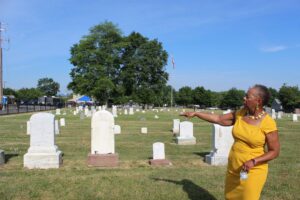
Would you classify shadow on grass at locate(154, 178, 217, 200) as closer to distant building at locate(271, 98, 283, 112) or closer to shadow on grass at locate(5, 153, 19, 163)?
shadow on grass at locate(5, 153, 19, 163)

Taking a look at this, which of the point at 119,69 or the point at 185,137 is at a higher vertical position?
the point at 119,69

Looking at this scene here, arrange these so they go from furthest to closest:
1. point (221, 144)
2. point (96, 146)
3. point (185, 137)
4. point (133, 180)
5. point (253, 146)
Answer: point (185, 137)
point (221, 144)
point (96, 146)
point (133, 180)
point (253, 146)

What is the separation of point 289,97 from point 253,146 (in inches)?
3329

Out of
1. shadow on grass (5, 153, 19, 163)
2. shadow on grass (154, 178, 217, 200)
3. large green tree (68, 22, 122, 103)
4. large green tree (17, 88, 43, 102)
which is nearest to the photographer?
shadow on grass (154, 178, 217, 200)

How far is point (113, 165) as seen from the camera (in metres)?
10.1

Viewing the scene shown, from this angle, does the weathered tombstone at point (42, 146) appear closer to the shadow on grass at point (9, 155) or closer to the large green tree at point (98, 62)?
the shadow on grass at point (9, 155)

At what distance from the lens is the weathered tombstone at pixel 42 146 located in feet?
32.7

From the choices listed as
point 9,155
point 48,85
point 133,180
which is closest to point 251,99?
point 133,180

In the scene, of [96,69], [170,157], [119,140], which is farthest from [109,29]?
[170,157]

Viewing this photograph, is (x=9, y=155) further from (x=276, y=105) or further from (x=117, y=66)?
(x=276, y=105)

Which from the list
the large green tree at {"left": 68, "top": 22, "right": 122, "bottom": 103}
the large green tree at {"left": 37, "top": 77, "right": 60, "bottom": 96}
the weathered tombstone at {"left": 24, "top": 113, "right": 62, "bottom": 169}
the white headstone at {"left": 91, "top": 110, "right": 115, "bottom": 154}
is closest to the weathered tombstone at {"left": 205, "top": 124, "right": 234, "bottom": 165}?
the white headstone at {"left": 91, "top": 110, "right": 115, "bottom": 154}

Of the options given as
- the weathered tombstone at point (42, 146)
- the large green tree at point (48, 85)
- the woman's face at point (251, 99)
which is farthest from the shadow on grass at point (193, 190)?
the large green tree at point (48, 85)

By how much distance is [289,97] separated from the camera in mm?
83562

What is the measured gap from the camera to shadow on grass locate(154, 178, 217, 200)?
691cm
